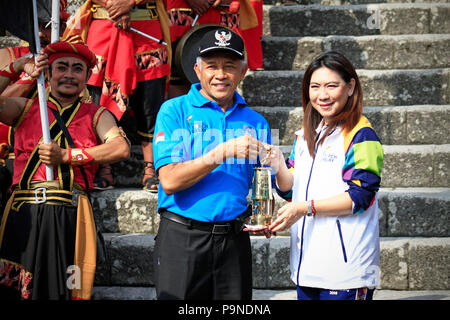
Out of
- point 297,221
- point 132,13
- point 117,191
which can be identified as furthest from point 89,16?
point 297,221

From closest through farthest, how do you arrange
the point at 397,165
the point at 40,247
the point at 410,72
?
the point at 40,247, the point at 397,165, the point at 410,72

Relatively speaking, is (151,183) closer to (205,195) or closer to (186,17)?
(186,17)

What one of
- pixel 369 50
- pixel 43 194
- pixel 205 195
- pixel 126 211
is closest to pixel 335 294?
pixel 205 195

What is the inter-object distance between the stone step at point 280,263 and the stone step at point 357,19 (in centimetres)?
300

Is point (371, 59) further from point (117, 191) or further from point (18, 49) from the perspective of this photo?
point (18, 49)

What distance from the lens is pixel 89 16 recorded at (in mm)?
4445

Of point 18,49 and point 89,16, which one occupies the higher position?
point 89,16

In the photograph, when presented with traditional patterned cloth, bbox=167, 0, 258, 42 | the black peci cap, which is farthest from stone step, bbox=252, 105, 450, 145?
the black peci cap

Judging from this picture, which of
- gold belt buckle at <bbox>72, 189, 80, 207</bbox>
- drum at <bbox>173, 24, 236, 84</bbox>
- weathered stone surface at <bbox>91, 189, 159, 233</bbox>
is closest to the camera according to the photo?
gold belt buckle at <bbox>72, 189, 80, 207</bbox>

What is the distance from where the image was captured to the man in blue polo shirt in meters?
2.61

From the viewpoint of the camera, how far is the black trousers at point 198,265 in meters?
2.61

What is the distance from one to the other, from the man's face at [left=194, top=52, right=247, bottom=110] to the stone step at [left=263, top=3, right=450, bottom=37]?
385cm

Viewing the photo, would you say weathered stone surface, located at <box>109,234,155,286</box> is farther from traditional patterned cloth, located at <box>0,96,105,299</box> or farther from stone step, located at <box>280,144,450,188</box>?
stone step, located at <box>280,144,450,188</box>

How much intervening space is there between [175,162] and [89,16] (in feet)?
7.74
